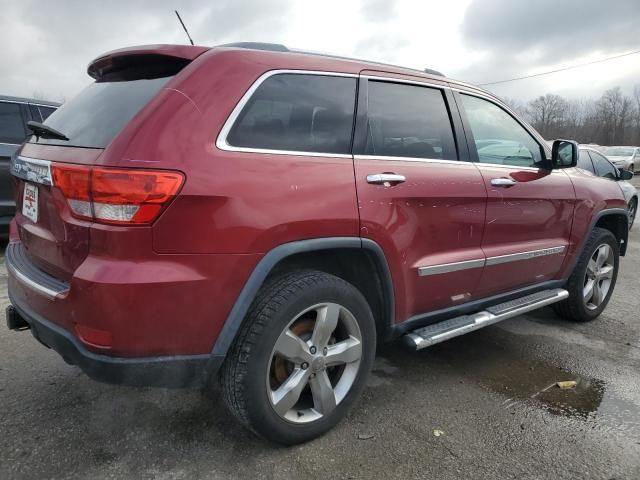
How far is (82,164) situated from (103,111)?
1.38 feet

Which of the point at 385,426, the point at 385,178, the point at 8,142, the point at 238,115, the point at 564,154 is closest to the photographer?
the point at 238,115

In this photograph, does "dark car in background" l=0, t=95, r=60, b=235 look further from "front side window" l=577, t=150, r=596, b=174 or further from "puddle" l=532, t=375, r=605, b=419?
"front side window" l=577, t=150, r=596, b=174

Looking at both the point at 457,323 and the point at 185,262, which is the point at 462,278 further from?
the point at 185,262

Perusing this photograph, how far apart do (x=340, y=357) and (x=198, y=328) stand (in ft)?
2.53

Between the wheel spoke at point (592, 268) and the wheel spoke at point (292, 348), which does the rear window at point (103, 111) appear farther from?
the wheel spoke at point (592, 268)

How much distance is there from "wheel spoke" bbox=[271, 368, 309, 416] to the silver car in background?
2547cm

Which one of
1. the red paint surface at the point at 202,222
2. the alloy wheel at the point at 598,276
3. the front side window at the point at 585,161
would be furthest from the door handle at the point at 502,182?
the front side window at the point at 585,161

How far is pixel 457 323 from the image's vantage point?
9.98ft

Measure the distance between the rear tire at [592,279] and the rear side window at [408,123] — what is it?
6.13 ft

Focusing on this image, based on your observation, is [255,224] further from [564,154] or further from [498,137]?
[564,154]

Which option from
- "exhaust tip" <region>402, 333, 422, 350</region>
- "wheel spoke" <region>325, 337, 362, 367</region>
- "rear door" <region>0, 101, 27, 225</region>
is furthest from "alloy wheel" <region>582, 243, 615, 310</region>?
"rear door" <region>0, 101, 27, 225</region>

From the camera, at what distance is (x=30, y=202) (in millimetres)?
2404

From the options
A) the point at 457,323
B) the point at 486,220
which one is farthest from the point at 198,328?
the point at 486,220

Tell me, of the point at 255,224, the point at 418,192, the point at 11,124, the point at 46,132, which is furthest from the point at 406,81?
the point at 11,124
